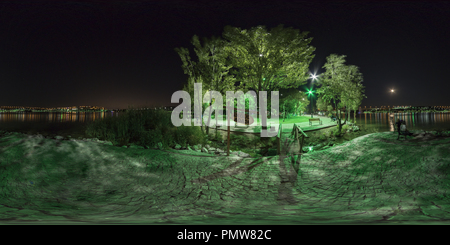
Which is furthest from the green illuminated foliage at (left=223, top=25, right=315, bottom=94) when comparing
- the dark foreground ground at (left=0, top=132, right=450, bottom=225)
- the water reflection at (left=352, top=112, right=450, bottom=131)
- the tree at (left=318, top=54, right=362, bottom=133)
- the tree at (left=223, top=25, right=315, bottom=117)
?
the dark foreground ground at (left=0, top=132, right=450, bottom=225)

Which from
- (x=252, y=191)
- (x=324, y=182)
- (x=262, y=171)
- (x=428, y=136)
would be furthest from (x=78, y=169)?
(x=428, y=136)

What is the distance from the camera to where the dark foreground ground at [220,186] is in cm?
330

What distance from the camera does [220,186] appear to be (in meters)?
5.36

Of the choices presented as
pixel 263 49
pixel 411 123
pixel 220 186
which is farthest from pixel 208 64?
pixel 411 123

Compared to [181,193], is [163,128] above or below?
above

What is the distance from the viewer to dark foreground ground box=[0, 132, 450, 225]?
3.30 m

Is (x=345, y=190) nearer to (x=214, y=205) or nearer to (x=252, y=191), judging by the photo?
(x=252, y=191)

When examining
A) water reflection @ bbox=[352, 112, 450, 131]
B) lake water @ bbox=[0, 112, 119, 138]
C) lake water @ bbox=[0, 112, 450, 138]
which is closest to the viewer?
lake water @ bbox=[0, 112, 119, 138]

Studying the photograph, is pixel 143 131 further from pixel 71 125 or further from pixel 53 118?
pixel 53 118

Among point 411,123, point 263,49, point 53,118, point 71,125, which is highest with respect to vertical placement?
point 263,49

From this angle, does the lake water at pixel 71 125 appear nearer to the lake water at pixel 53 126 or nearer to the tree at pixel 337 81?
the lake water at pixel 53 126

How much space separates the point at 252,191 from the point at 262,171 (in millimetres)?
1749

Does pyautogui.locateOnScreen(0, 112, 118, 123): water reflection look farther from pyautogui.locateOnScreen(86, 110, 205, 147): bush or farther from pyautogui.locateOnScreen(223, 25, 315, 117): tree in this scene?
pyautogui.locateOnScreen(223, 25, 315, 117): tree

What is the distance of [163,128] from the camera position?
13.6 meters
